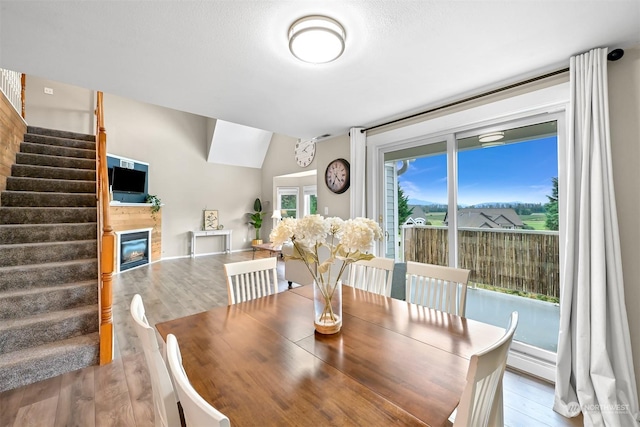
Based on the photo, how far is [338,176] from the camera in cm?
359

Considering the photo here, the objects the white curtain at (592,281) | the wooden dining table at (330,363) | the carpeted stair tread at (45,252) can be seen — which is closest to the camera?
the wooden dining table at (330,363)

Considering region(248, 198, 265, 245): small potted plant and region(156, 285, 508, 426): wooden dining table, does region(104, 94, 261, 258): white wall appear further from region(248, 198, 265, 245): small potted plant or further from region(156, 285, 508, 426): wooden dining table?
region(156, 285, 508, 426): wooden dining table

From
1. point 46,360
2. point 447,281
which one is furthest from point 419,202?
point 46,360

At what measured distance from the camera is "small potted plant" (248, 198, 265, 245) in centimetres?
806

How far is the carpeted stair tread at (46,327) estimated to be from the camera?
204 cm

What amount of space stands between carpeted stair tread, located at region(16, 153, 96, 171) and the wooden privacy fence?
4726 millimetres

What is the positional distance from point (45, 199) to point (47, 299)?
1429 mm

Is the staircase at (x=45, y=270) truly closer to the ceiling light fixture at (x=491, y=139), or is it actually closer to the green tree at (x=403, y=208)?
the green tree at (x=403, y=208)

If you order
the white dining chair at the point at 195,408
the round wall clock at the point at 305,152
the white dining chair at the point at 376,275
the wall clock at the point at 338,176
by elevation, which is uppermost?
the round wall clock at the point at 305,152

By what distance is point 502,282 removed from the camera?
2.38 m

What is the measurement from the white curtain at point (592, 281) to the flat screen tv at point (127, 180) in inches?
A: 266

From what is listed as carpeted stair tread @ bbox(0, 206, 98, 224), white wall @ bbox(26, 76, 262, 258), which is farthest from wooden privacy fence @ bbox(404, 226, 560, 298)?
white wall @ bbox(26, 76, 262, 258)

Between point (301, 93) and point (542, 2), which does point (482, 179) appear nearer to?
point (542, 2)

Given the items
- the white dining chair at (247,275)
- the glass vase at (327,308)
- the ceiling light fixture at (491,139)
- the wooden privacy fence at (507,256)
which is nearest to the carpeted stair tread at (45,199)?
the white dining chair at (247,275)
